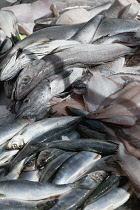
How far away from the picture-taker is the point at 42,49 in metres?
4.16

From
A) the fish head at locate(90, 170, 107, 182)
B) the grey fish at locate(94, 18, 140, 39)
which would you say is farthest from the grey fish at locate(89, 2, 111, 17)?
the fish head at locate(90, 170, 107, 182)

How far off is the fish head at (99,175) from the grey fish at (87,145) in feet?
0.69

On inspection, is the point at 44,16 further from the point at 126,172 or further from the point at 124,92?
the point at 126,172

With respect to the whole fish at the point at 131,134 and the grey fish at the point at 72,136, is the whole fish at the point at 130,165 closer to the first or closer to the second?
the whole fish at the point at 131,134

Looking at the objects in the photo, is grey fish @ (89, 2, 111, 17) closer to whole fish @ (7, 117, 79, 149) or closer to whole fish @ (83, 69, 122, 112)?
whole fish @ (83, 69, 122, 112)

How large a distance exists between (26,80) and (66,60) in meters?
0.55

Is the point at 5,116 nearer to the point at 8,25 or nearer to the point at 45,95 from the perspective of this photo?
the point at 45,95

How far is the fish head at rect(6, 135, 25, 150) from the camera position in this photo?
3221 millimetres

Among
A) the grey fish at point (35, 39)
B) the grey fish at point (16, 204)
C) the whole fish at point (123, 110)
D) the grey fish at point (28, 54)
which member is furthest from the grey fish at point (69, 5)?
the grey fish at point (16, 204)

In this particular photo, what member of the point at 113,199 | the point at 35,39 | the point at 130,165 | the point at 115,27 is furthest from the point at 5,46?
the point at 113,199

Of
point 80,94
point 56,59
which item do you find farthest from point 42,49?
point 80,94

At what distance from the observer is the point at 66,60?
4125 mm

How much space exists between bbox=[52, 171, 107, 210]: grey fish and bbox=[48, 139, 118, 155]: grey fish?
0.28m

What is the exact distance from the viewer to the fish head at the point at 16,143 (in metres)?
3.22
